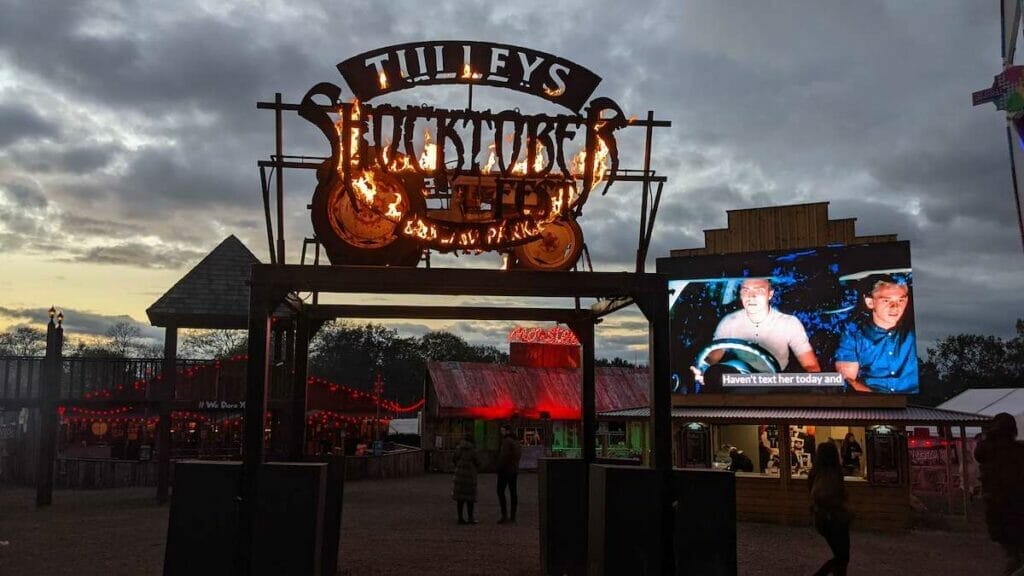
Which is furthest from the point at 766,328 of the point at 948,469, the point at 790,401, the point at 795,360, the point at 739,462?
the point at 948,469

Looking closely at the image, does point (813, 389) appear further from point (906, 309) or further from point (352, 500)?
point (352, 500)

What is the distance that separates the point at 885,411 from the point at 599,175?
40.9 ft

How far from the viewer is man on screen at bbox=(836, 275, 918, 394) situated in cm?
1845

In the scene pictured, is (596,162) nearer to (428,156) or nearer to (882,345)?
(428,156)

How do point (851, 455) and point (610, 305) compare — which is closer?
point (610, 305)

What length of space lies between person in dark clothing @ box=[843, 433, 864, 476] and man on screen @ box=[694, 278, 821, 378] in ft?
5.84

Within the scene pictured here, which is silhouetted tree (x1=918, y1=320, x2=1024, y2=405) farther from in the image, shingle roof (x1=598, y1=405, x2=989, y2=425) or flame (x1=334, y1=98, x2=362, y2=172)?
flame (x1=334, y1=98, x2=362, y2=172)

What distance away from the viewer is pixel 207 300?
20.3m

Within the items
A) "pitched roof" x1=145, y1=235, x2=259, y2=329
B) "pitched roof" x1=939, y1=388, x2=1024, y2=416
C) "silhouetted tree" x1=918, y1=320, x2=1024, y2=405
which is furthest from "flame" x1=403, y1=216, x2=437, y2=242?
"silhouetted tree" x1=918, y1=320, x2=1024, y2=405

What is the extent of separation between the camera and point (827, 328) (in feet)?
63.1

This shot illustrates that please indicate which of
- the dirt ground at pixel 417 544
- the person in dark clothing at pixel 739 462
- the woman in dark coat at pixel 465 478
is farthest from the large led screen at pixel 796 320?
the woman in dark coat at pixel 465 478

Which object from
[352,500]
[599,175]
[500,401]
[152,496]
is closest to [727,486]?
[599,175]

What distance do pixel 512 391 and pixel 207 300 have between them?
60.3ft

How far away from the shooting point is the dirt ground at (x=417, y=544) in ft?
37.1
